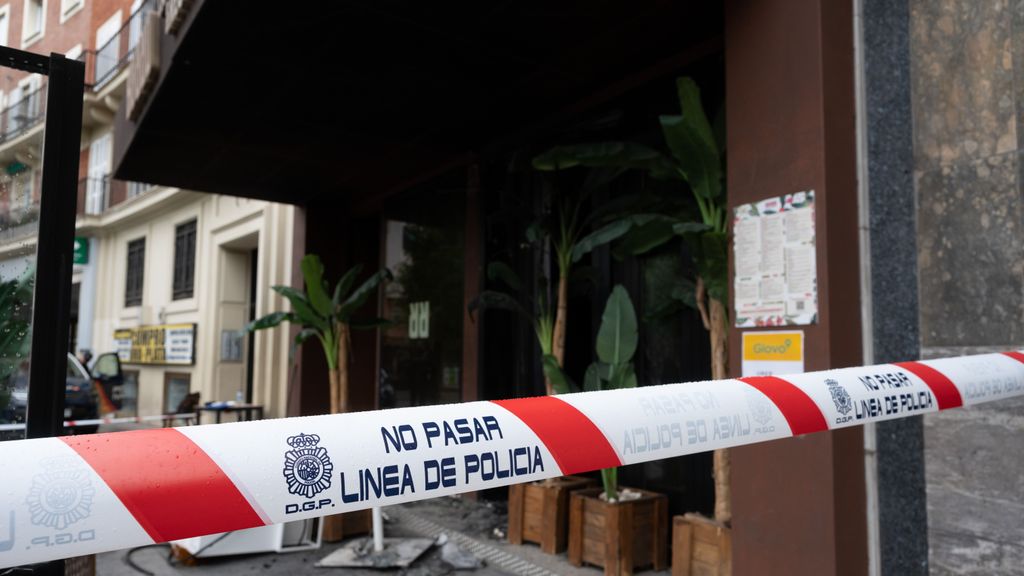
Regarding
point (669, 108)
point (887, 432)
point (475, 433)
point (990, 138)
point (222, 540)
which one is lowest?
point (222, 540)

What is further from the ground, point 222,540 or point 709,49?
point 709,49

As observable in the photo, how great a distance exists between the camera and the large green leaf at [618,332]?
460 cm

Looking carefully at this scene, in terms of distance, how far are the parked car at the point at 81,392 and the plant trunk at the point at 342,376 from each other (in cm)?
204

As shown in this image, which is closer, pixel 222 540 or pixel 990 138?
pixel 990 138

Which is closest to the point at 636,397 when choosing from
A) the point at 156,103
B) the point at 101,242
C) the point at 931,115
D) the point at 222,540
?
the point at 931,115

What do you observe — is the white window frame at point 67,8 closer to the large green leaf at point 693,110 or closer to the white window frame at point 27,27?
the white window frame at point 27,27

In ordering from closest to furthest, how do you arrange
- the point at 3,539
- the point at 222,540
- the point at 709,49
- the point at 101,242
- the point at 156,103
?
1. the point at 3,539
2. the point at 709,49
3. the point at 222,540
4. the point at 156,103
5. the point at 101,242

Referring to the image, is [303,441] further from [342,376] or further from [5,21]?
[342,376]

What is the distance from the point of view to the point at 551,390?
519 cm

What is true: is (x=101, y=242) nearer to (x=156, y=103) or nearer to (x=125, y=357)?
(x=125, y=357)

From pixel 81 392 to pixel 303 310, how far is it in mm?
5788

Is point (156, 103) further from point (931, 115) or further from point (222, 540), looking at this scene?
point (931, 115)

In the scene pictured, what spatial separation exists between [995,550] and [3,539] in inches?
142

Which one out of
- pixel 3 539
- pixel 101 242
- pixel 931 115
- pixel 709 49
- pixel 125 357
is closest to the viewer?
pixel 3 539
